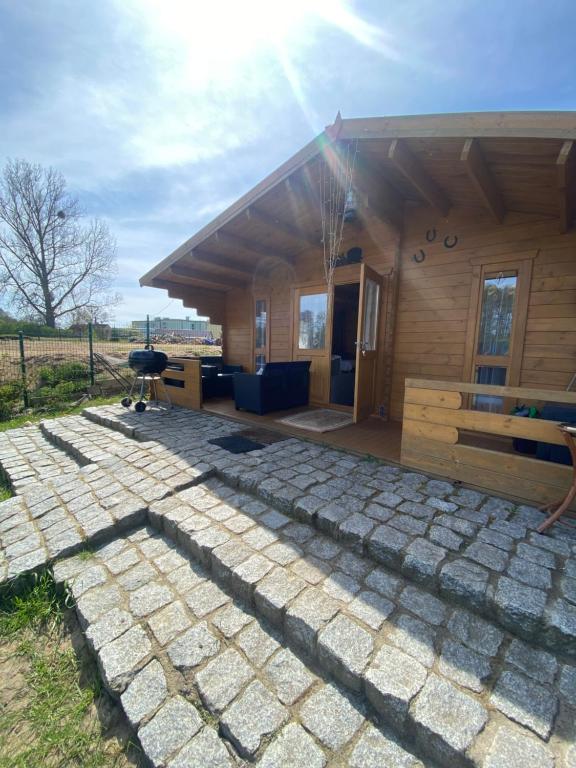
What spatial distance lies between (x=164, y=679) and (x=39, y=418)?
211 inches

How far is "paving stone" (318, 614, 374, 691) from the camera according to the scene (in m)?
1.20

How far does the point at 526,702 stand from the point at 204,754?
1.12 metres

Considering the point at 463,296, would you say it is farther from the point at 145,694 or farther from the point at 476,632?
the point at 145,694

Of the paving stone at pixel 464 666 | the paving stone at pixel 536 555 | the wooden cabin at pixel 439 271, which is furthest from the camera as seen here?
the wooden cabin at pixel 439 271

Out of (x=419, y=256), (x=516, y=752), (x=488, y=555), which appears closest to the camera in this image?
(x=516, y=752)

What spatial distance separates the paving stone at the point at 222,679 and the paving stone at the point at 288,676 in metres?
0.09

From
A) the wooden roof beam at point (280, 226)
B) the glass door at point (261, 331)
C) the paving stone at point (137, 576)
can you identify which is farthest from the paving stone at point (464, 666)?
the glass door at point (261, 331)

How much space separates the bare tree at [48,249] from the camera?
40.2 feet

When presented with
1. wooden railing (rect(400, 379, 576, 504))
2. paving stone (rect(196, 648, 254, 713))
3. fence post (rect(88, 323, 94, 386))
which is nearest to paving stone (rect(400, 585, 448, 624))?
paving stone (rect(196, 648, 254, 713))

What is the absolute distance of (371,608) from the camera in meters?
1.46

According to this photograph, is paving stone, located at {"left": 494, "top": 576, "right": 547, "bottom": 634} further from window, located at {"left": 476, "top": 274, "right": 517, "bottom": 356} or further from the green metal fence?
the green metal fence

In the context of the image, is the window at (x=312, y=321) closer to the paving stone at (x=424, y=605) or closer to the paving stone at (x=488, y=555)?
the paving stone at (x=488, y=555)

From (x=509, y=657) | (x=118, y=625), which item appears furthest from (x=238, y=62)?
(x=509, y=657)

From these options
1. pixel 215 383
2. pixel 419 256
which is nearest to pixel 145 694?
pixel 419 256
